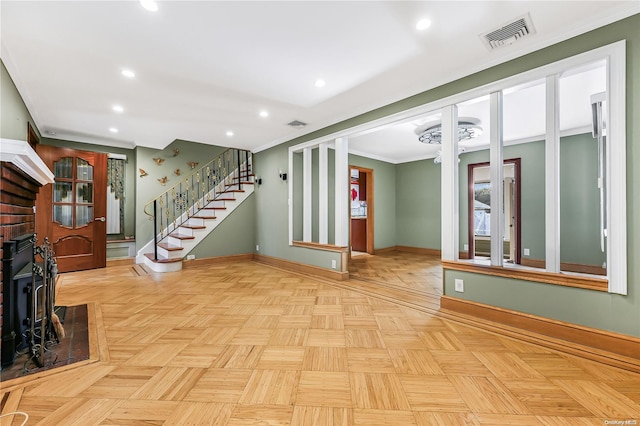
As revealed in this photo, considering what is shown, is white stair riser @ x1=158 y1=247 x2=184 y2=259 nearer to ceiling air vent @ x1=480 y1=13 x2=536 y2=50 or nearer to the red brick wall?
the red brick wall

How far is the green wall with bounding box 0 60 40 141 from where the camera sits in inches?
95.0

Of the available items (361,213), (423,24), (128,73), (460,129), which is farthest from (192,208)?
(423,24)

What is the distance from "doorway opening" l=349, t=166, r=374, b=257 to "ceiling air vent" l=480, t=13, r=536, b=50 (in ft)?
12.3

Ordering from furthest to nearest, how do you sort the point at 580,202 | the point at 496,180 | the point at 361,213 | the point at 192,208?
the point at 361,213 < the point at 192,208 < the point at 580,202 < the point at 496,180

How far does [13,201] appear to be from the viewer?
2.00 m

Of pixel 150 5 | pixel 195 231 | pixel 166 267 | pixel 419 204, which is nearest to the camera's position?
pixel 150 5

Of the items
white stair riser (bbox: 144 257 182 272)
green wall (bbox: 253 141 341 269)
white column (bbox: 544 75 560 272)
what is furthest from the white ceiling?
white stair riser (bbox: 144 257 182 272)

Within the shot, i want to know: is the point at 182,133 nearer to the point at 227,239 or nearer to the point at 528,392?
the point at 227,239

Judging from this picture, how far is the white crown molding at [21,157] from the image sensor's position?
1.55 meters

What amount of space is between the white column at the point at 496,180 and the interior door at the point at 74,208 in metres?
5.88

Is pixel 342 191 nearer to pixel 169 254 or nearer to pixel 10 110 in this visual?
pixel 169 254

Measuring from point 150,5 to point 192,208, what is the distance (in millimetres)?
4896

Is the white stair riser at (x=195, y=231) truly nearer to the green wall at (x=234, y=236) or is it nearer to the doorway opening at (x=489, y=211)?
the green wall at (x=234, y=236)

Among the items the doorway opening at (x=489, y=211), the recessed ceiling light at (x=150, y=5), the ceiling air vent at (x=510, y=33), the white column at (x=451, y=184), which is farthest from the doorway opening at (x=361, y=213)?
the recessed ceiling light at (x=150, y=5)
